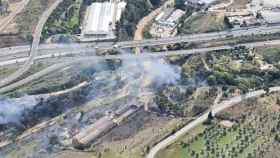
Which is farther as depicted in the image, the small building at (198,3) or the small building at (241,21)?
the small building at (198,3)

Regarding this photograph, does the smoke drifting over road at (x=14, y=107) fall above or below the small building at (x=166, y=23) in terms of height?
below

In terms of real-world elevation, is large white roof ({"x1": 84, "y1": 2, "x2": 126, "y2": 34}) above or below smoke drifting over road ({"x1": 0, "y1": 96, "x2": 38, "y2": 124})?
above

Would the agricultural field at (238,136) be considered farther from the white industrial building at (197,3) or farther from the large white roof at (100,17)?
the large white roof at (100,17)

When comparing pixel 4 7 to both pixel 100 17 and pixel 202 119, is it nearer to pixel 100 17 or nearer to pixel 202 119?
pixel 100 17

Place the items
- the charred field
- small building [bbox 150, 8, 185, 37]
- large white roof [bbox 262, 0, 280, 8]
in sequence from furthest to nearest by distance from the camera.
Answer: large white roof [bbox 262, 0, 280, 8] < small building [bbox 150, 8, 185, 37] < the charred field

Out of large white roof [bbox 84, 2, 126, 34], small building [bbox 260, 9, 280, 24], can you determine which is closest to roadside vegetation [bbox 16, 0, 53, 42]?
large white roof [bbox 84, 2, 126, 34]

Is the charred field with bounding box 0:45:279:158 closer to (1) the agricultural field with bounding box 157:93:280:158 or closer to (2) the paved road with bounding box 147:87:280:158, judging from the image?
(2) the paved road with bounding box 147:87:280:158

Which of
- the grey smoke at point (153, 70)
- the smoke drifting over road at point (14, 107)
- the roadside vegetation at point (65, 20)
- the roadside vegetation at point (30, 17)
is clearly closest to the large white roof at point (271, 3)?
the grey smoke at point (153, 70)
